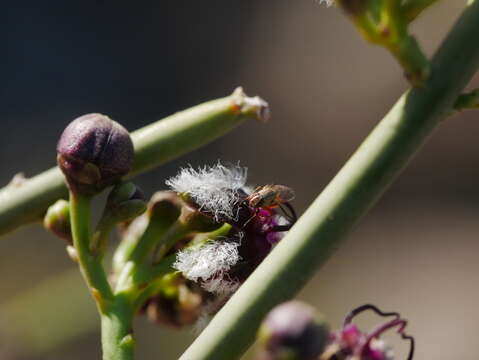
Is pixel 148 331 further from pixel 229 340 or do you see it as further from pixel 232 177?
pixel 229 340

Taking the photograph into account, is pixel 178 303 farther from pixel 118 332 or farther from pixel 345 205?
pixel 345 205

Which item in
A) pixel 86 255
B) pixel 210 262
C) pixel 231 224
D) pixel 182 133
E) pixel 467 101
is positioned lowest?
pixel 86 255

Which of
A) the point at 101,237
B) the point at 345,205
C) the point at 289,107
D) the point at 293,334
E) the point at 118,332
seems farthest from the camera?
the point at 289,107

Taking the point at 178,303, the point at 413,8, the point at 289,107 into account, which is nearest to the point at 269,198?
the point at 178,303

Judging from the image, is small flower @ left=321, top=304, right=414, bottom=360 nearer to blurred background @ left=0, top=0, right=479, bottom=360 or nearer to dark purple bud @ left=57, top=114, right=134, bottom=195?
dark purple bud @ left=57, top=114, right=134, bottom=195

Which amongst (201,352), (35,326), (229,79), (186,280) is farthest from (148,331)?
(201,352)

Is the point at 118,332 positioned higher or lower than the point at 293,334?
lower

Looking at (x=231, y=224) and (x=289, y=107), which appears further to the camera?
(x=289, y=107)
